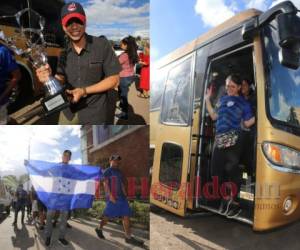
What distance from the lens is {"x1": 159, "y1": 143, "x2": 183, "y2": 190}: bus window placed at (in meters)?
2.87

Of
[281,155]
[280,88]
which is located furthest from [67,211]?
[280,88]

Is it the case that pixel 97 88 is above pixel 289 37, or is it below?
below

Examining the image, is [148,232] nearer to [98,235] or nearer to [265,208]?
[98,235]

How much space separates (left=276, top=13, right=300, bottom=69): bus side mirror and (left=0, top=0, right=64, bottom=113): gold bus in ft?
4.25

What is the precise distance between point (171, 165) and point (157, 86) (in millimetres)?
576

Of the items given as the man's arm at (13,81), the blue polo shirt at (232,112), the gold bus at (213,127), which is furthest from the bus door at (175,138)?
the man's arm at (13,81)

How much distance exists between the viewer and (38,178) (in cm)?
259

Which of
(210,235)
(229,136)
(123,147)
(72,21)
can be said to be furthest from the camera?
(210,235)

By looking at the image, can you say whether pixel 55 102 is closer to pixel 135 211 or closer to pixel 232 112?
pixel 135 211

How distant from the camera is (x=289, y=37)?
239 centimetres

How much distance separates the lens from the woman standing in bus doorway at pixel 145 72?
256 centimetres

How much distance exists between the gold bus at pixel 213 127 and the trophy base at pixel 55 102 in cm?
59

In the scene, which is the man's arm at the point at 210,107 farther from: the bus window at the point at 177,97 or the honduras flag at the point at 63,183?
the honduras flag at the point at 63,183

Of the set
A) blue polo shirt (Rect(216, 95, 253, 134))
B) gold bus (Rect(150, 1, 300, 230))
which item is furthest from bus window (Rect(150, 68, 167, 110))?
blue polo shirt (Rect(216, 95, 253, 134))
